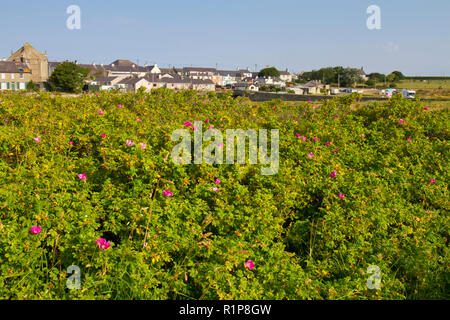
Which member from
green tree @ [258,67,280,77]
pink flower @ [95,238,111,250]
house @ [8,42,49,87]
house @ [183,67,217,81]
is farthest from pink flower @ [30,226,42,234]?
green tree @ [258,67,280,77]

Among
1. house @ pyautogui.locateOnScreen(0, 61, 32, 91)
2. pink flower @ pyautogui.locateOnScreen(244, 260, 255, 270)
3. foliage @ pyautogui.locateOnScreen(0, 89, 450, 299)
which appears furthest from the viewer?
house @ pyautogui.locateOnScreen(0, 61, 32, 91)

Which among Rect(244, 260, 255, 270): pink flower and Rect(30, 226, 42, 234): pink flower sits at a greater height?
Rect(30, 226, 42, 234): pink flower

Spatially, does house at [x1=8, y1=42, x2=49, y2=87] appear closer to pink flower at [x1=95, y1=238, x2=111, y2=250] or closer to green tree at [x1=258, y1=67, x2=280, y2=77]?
pink flower at [x1=95, y1=238, x2=111, y2=250]

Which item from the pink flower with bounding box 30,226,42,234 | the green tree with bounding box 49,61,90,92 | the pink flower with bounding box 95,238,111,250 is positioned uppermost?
the green tree with bounding box 49,61,90,92

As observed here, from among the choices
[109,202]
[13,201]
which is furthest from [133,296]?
[13,201]

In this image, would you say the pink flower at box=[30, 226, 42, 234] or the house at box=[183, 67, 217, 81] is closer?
the pink flower at box=[30, 226, 42, 234]

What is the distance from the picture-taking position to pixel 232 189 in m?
3.75

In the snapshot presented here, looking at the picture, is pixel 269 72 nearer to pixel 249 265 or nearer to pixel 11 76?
pixel 11 76

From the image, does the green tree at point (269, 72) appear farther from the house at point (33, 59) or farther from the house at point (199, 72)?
the house at point (33, 59)

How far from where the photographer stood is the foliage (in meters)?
2.68

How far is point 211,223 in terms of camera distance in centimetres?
344

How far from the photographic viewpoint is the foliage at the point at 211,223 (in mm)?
2682
